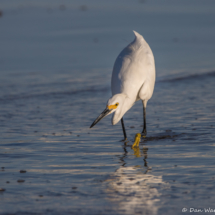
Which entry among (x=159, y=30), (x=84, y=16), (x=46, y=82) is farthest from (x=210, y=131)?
(x=84, y=16)

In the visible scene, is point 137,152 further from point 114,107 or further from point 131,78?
point 131,78

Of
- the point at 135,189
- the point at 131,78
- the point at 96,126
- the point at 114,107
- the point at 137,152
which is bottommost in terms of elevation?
the point at 96,126

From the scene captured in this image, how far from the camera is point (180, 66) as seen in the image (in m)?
14.6

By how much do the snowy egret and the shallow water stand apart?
2.19ft

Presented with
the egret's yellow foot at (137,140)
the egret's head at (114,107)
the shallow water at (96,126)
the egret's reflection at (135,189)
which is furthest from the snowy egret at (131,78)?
the egret's reflection at (135,189)

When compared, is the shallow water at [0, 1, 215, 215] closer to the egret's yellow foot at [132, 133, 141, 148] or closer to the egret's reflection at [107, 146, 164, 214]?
the egret's reflection at [107, 146, 164, 214]

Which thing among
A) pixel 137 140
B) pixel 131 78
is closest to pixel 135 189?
pixel 137 140

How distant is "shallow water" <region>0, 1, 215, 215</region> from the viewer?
5.03 meters

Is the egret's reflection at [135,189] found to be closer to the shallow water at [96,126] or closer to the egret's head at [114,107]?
the shallow water at [96,126]

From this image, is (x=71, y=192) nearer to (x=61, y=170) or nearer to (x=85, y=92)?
(x=61, y=170)

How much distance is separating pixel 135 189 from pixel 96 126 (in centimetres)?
337

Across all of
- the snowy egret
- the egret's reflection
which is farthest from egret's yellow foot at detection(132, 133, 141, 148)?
the egret's reflection

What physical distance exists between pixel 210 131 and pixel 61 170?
311 cm

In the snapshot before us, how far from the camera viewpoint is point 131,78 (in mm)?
7703
